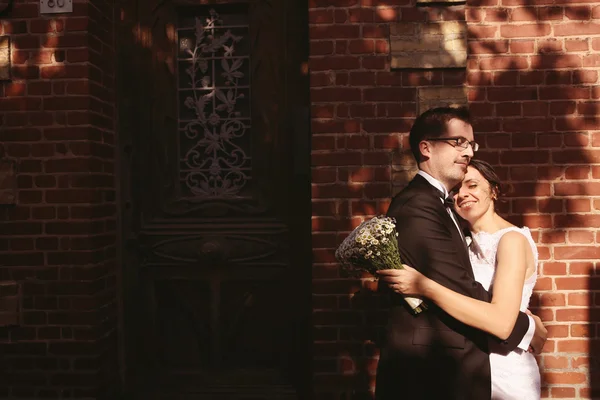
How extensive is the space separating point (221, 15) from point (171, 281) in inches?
79.4

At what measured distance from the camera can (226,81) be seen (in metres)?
3.66

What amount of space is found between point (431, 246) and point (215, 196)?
6.18ft

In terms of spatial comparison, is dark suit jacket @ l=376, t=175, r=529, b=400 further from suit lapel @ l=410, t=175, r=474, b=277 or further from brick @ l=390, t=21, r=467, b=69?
brick @ l=390, t=21, r=467, b=69

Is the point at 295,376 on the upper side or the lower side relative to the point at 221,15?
lower

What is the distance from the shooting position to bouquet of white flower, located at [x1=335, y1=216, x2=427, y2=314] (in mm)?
2160

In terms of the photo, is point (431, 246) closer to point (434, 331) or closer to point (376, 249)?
point (376, 249)

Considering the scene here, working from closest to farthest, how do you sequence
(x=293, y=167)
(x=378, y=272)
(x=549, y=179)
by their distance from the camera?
1. (x=378, y=272)
2. (x=549, y=179)
3. (x=293, y=167)

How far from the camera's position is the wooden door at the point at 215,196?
3.64 m

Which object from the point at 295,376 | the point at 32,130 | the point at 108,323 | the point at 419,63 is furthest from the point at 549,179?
the point at 32,130

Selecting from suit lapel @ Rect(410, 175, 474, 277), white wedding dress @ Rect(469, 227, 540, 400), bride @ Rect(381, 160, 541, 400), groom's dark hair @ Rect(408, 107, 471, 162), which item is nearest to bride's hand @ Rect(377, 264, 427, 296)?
bride @ Rect(381, 160, 541, 400)

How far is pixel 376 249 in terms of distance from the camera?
2.16m

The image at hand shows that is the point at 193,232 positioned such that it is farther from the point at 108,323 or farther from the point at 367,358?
the point at 367,358

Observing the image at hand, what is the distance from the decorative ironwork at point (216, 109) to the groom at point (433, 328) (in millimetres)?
1640

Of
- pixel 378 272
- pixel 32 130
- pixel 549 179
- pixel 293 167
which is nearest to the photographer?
pixel 378 272
